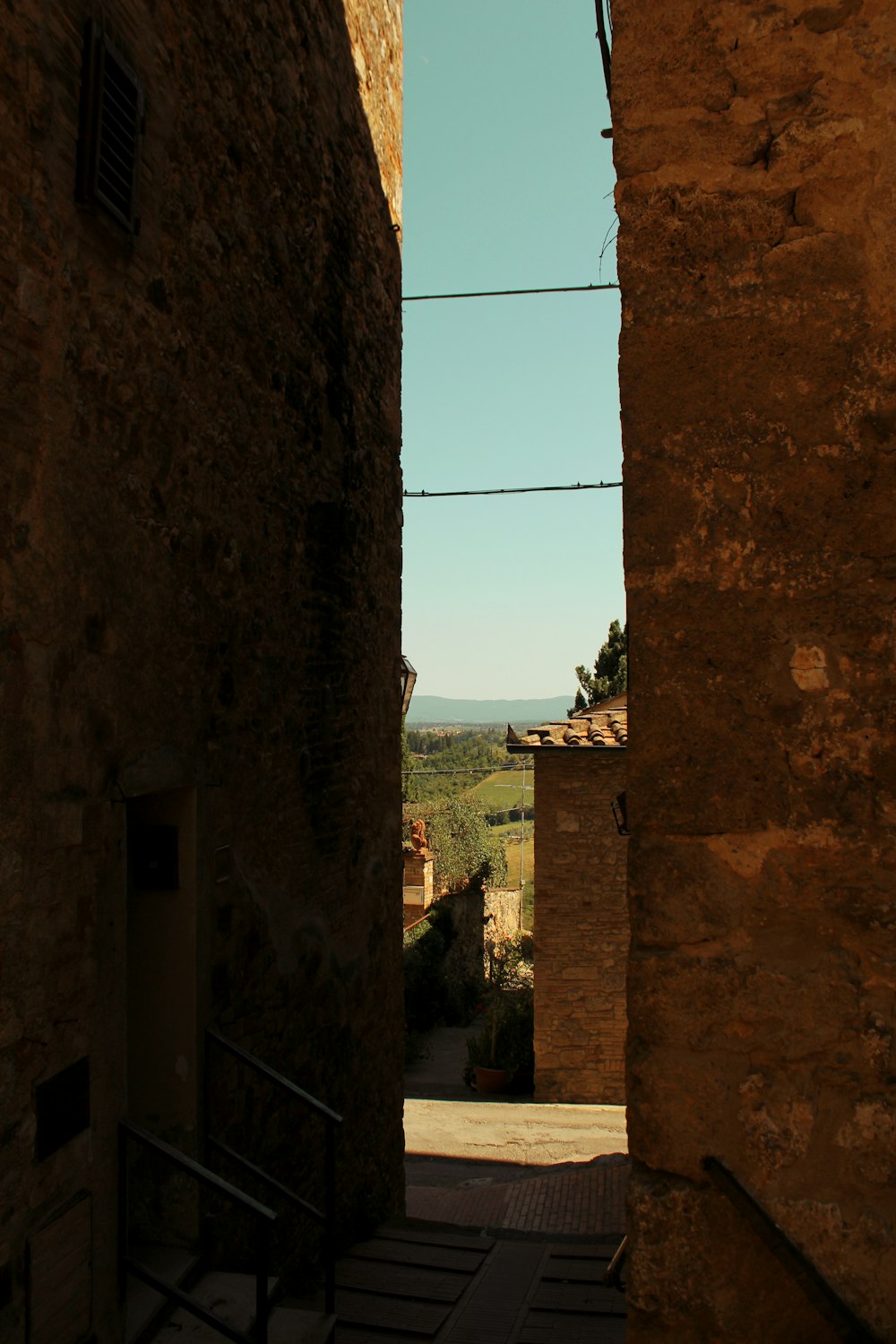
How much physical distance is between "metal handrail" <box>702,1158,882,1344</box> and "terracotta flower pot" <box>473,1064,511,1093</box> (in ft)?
39.6

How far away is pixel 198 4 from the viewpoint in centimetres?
467

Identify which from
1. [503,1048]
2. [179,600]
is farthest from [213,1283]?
[503,1048]

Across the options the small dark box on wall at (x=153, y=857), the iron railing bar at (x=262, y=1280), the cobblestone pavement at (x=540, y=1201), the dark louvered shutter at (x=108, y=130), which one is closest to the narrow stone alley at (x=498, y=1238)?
the cobblestone pavement at (x=540, y=1201)

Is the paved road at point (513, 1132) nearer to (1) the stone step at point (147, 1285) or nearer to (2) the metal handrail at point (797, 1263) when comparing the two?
(1) the stone step at point (147, 1285)

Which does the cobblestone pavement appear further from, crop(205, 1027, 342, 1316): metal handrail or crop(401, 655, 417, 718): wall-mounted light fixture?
crop(401, 655, 417, 718): wall-mounted light fixture

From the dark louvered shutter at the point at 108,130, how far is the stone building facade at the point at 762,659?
223 cm

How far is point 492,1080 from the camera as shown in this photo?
13430 mm

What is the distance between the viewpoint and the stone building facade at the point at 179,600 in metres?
3.37

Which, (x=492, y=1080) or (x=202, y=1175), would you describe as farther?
(x=492, y=1080)

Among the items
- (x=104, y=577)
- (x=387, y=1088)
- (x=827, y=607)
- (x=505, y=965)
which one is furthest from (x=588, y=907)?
(x=827, y=607)

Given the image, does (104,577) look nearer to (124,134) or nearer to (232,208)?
(124,134)

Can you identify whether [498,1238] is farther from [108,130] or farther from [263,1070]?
[108,130]

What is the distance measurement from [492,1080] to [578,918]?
2.39m

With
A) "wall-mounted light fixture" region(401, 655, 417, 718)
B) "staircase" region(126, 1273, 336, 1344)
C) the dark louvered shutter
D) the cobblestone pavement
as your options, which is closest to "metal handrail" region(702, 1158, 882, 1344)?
"staircase" region(126, 1273, 336, 1344)
